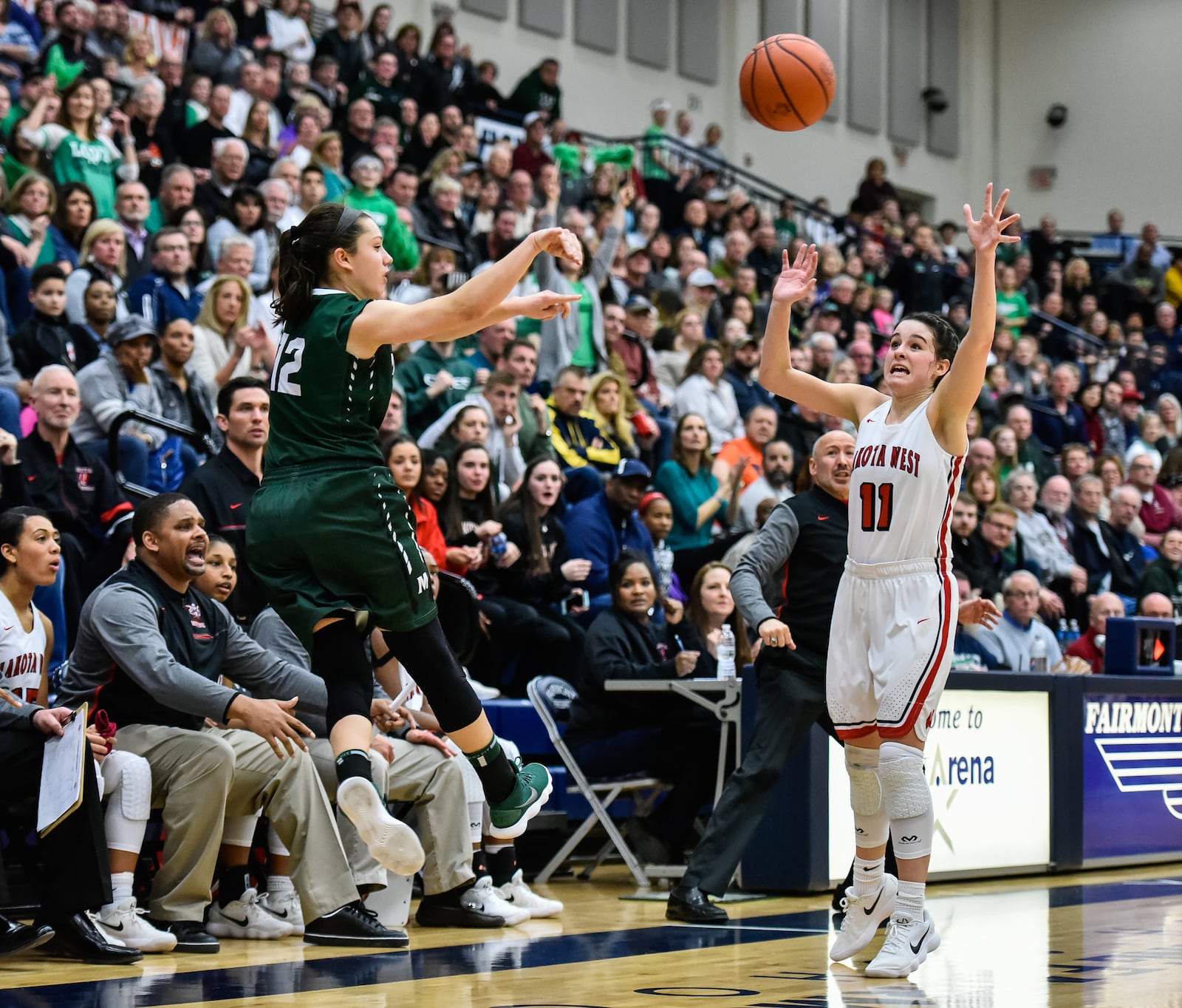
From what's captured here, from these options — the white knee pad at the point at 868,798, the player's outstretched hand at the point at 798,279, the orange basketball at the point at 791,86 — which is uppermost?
the orange basketball at the point at 791,86

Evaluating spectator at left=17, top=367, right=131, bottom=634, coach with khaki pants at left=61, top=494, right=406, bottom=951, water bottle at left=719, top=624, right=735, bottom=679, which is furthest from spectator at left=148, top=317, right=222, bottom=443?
water bottle at left=719, top=624, right=735, bottom=679

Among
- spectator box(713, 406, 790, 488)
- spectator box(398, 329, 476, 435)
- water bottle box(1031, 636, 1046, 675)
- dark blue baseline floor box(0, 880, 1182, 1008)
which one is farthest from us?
spectator box(713, 406, 790, 488)

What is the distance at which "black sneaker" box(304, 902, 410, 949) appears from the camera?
6.02 m

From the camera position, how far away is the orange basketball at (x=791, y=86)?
6867 millimetres

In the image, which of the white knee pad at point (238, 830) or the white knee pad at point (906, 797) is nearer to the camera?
the white knee pad at point (906, 797)

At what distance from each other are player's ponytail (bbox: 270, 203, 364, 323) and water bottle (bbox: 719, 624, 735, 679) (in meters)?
4.06

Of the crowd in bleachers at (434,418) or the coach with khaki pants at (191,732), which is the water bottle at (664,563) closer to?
the crowd in bleachers at (434,418)

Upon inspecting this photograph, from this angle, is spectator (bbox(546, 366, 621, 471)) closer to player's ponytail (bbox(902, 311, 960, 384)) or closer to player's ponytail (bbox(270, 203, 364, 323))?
player's ponytail (bbox(902, 311, 960, 384))

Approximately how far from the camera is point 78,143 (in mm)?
11195

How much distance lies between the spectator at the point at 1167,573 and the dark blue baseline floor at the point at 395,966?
264 inches

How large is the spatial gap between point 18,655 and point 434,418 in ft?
16.1

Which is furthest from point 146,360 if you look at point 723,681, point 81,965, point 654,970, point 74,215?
point 654,970

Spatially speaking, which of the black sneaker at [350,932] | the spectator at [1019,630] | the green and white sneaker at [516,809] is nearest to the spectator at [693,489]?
the spectator at [1019,630]

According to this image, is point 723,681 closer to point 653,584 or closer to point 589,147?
point 653,584
